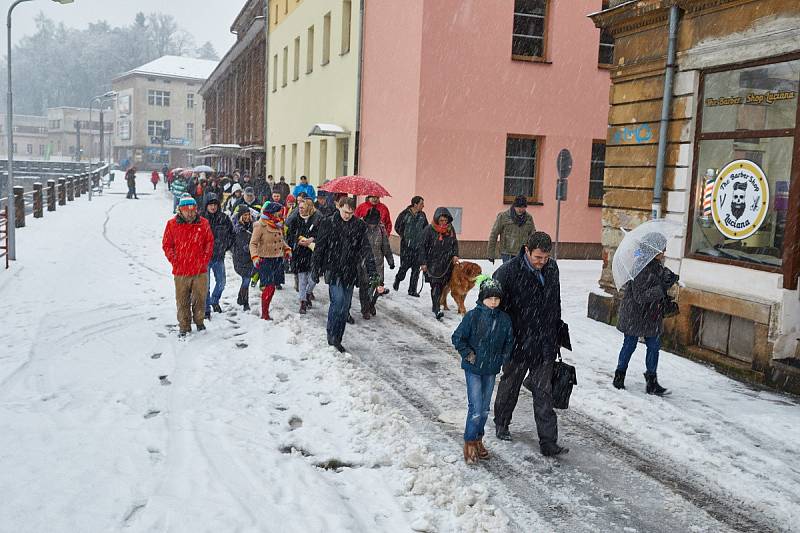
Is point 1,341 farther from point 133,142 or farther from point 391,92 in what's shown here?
point 133,142

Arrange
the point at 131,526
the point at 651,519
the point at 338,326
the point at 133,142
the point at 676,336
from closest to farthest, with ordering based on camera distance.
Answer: the point at 131,526, the point at 651,519, the point at 338,326, the point at 676,336, the point at 133,142

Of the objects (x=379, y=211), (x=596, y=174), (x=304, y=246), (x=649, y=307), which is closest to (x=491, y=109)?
(x=596, y=174)

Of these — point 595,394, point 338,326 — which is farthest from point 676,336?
point 338,326

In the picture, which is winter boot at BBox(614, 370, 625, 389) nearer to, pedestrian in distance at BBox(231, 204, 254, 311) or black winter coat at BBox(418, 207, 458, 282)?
black winter coat at BBox(418, 207, 458, 282)

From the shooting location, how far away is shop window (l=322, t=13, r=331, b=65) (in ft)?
83.5

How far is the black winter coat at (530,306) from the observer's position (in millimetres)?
5887

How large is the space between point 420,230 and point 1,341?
6.47 meters

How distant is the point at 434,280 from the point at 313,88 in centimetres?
1730

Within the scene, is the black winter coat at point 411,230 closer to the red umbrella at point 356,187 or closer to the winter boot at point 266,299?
the red umbrella at point 356,187

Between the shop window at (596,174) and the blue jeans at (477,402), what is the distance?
14.5m

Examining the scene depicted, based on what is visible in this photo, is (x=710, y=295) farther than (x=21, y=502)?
Yes

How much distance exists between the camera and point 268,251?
10688mm

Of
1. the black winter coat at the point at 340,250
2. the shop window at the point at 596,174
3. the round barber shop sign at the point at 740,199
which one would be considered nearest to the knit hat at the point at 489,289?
the black winter coat at the point at 340,250

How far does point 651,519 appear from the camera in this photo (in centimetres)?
504
